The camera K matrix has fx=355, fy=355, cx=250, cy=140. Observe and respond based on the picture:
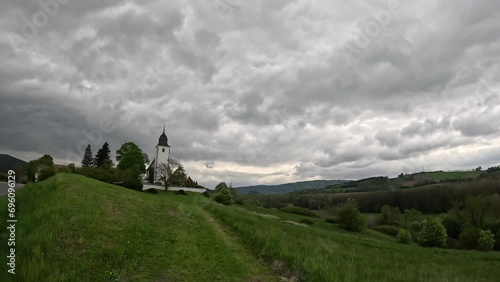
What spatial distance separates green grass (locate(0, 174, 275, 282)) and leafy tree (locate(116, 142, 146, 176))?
52972 mm

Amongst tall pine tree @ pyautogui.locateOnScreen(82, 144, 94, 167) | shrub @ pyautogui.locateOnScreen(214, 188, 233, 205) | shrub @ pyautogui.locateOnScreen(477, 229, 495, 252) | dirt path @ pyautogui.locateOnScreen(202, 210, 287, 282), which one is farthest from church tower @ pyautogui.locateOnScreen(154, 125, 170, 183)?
dirt path @ pyautogui.locateOnScreen(202, 210, 287, 282)

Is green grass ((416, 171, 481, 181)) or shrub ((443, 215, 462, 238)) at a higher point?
green grass ((416, 171, 481, 181))

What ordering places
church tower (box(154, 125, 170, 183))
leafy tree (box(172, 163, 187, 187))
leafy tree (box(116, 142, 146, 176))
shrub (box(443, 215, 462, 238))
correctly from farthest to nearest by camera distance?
1. church tower (box(154, 125, 170, 183))
2. leafy tree (box(172, 163, 187, 187))
3. leafy tree (box(116, 142, 146, 176))
4. shrub (box(443, 215, 462, 238))

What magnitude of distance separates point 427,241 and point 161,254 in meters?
44.5

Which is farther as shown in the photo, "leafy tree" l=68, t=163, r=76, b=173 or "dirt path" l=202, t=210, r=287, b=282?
"leafy tree" l=68, t=163, r=76, b=173

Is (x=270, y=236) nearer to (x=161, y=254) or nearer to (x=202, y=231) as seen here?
(x=202, y=231)

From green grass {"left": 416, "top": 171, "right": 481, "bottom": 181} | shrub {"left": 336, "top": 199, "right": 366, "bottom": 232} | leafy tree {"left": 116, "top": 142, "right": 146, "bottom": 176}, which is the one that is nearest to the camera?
shrub {"left": 336, "top": 199, "right": 366, "bottom": 232}

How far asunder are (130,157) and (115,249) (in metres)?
60.9

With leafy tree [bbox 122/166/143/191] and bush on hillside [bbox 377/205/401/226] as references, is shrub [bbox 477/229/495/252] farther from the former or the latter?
leafy tree [bbox 122/166/143/191]

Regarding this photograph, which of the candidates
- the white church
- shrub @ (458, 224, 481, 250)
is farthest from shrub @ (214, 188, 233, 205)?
shrub @ (458, 224, 481, 250)

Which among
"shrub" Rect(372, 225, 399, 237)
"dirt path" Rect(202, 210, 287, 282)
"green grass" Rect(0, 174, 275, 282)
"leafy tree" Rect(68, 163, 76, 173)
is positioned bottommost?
"shrub" Rect(372, 225, 399, 237)

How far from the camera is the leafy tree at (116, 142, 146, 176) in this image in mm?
67831

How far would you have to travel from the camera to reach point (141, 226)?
14430mm

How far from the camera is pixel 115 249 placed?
10438 mm
